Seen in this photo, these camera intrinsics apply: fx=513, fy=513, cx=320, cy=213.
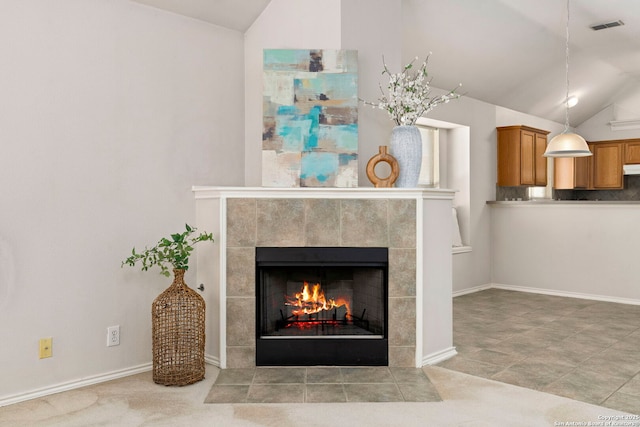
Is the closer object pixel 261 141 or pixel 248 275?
pixel 248 275

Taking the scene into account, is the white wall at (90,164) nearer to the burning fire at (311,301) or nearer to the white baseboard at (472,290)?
the burning fire at (311,301)

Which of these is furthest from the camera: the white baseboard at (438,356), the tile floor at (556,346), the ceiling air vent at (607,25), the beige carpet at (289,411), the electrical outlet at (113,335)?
the ceiling air vent at (607,25)

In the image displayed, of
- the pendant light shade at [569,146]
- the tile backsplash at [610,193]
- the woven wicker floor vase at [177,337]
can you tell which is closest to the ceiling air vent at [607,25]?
the pendant light shade at [569,146]

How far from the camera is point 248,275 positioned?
3.33 m

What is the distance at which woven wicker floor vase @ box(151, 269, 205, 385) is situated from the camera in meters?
3.07

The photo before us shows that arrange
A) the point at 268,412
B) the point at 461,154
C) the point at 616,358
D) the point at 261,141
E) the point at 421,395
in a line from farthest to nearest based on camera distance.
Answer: the point at 461,154, the point at 261,141, the point at 616,358, the point at 421,395, the point at 268,412

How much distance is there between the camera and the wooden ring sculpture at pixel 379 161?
3.47 m

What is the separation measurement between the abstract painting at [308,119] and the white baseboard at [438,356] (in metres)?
1.26

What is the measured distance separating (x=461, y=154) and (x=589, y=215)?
160 cm

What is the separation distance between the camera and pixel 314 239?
10.9 ft

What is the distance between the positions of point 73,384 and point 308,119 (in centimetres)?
220

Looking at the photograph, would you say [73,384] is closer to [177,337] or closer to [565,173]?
[177,337]

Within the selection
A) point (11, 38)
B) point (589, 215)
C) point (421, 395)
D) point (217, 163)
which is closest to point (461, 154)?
point (589, 215)

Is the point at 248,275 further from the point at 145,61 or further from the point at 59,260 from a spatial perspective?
the point at 145,61
